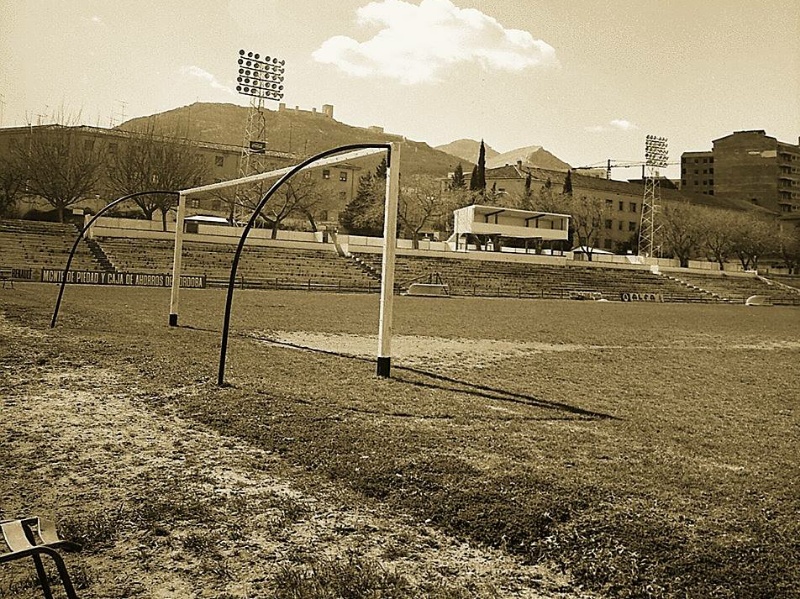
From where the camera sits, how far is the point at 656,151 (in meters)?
82.7

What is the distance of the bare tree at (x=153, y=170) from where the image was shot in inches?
2298

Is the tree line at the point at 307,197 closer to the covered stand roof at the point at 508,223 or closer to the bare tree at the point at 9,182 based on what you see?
the bare tree at the point at 9,182

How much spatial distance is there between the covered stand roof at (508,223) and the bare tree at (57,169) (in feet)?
115

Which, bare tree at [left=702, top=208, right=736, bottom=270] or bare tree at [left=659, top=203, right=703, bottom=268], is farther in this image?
bare tree at [left=659, top=203, right=703, bottom=268]

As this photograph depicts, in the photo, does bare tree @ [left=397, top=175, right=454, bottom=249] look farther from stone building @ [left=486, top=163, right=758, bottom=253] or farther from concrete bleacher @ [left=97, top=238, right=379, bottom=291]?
stone building @ [left=486, top=163, right=758, bottom=253]

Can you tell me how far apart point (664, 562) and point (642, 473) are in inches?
74.5

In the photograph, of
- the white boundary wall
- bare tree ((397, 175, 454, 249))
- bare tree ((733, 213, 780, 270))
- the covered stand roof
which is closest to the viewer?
the white boundary wall

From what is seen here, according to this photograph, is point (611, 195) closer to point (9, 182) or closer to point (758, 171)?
point (758, 171)

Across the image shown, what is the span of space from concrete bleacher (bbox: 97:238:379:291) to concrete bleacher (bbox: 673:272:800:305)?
3471 centimetres

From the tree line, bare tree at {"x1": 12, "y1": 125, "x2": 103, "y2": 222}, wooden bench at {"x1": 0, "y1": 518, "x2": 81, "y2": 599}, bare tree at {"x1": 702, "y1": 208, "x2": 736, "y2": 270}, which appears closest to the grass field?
wooden bench at {"x1": 0, "y1": 518, "x2": 81, "y2": 599}

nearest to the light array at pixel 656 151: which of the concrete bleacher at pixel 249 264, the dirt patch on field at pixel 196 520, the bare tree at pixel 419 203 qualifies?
the bare tree at pixel 419 203

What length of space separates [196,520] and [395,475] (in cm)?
173

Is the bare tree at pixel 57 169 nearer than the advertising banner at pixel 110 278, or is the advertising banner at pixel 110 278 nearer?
the advertising banner at pixel 110 278

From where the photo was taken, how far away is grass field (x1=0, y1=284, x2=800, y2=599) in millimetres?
4059
